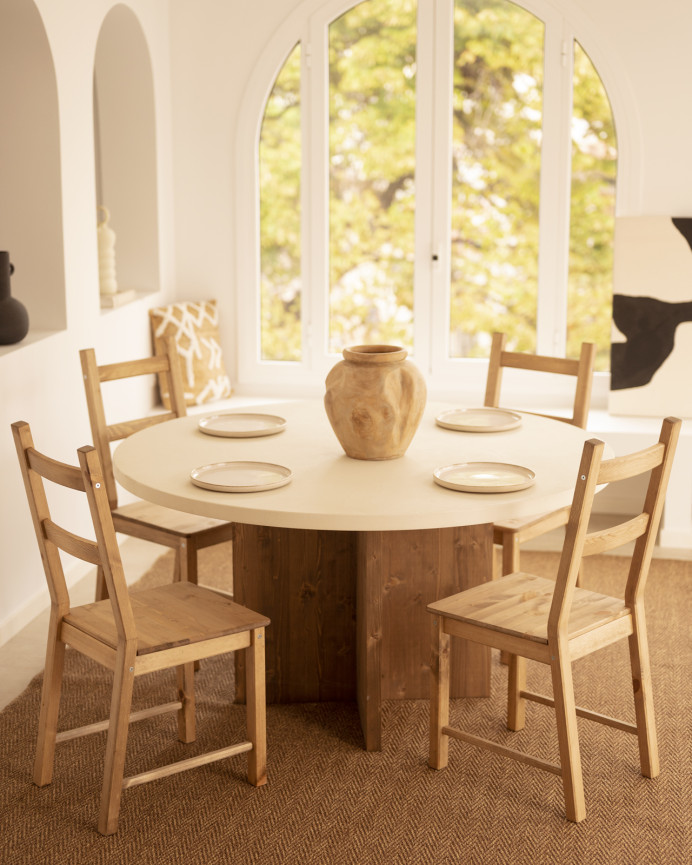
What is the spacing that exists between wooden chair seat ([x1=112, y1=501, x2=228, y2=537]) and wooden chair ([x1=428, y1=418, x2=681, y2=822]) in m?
0.86

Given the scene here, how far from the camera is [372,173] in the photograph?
520cm

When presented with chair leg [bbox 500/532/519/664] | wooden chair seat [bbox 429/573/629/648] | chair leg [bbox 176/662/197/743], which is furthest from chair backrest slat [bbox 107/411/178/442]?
wooden chair seat [bbox 429/573/629/648]

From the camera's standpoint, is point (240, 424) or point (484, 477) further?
point (240, 424)

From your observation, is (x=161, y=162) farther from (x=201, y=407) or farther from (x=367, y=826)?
(x=367, y=826)

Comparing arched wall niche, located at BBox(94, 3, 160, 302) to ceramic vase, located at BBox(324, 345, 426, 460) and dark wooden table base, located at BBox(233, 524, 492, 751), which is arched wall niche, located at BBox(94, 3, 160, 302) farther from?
ceramic vase, located at BBox(324, 345, 426, 460)

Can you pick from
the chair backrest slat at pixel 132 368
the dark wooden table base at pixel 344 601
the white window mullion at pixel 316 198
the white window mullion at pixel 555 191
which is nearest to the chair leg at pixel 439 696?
the dark wooden table base at pixel 344 601

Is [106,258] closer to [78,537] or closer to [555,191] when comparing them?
[555,191]

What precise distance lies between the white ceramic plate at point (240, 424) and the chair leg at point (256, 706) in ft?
2.31

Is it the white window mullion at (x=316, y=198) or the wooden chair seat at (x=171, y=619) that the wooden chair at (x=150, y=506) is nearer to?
the wooden chair seat at (x=171, y=619)

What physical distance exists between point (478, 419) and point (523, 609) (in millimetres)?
853

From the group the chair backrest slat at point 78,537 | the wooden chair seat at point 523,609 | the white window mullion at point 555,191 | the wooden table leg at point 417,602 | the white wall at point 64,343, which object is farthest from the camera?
the white window mullion at point 555,191

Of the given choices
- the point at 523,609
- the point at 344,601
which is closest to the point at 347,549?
the point at 344,601

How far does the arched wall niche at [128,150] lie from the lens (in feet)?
16.1

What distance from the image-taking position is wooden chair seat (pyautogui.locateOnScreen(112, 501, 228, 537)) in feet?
10.4
